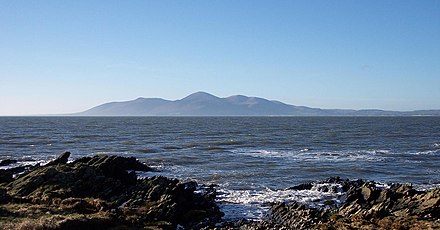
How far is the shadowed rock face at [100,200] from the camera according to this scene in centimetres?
2234

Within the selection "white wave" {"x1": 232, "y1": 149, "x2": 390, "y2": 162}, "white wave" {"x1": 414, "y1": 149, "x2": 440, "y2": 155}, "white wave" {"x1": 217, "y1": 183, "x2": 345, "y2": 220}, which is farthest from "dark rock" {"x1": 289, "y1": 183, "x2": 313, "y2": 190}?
"white wave" {"x1": 414, "y1": 149, "x2": 440, "y2": 155}

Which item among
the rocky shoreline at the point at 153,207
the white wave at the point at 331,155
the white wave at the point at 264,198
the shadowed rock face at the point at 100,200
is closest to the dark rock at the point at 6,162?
the rocky shoreline at the point at 153,207

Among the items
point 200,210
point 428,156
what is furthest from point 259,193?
point 428,156

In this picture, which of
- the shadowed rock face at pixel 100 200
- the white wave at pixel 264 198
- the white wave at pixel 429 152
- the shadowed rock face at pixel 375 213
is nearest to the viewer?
the shadowed rock face at pixel 100 200

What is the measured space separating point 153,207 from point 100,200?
393 cm

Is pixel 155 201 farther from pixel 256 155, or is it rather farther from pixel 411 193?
pixel 256 155

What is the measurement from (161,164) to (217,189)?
18477 mm

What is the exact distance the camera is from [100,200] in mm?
28047

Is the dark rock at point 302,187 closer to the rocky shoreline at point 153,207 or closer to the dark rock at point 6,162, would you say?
the rocky shoreline at point 153,207

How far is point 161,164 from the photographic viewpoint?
2116 inches

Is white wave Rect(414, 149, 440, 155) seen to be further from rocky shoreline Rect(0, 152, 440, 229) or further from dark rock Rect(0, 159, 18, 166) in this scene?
dark rock Rect(0, 159, 18, 166)

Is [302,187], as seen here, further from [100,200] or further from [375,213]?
[100,200]

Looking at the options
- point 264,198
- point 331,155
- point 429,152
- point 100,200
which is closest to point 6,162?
point 100,200

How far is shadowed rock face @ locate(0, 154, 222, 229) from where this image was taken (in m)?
22.3
